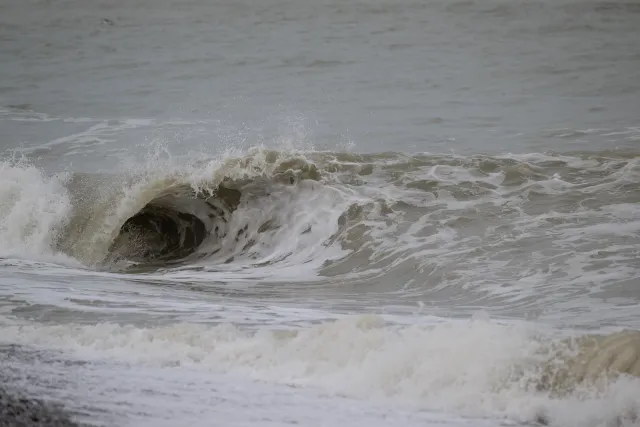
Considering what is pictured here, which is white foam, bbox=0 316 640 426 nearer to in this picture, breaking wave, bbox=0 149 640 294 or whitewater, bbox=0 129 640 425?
whitewater, bbox=0 129 640 425

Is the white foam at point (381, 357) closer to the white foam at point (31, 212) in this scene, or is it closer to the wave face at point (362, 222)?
the wave face at point (362, 222)

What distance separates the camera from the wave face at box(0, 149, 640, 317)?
9.09 metres

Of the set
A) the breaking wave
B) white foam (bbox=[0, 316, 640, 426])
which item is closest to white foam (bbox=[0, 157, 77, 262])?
the breaking wave

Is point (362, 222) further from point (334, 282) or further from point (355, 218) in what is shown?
point (334, 282)

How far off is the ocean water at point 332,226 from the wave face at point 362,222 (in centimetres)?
4

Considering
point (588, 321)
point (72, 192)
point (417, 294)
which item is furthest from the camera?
point (72, 192)

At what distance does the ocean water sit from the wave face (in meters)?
0.04

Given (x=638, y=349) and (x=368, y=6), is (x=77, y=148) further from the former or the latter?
(x=368, y=6)

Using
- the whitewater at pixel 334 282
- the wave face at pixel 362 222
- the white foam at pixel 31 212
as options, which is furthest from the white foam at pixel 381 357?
the white foam at pixel 31 212

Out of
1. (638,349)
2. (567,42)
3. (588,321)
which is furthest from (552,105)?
(638,349)

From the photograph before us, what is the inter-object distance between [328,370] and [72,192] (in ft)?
30.0

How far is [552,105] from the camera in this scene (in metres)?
19.0

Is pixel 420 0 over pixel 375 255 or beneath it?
over

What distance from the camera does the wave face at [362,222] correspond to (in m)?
9.09
